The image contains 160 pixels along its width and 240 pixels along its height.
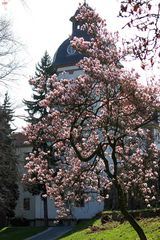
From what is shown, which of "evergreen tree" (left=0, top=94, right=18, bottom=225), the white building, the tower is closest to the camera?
"evergreen tree" (left=0, top=94, right=18, bottom=225)

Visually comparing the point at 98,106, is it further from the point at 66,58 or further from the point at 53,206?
the point at 53,206

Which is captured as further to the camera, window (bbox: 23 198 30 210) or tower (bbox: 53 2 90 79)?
window (bbox: 23 198 30 210)

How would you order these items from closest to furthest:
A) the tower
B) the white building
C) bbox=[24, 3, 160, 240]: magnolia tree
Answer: bbox=[24, 3, 160, 240]: magnolia tree, the white building, the tower

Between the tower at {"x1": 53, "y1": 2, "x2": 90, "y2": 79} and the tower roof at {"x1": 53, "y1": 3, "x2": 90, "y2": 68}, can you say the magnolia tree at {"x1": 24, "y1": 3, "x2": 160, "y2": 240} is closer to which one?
the tower at {"x1": 53, "y1": 2, "x2": 90, "y2": 79}

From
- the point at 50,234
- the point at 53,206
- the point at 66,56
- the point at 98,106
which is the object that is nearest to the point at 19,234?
Result: the point at 50,234

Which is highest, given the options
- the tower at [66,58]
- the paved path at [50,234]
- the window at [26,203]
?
the tower at [66,58]

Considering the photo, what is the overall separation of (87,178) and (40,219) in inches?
1332

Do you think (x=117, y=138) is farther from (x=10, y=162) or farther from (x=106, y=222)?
(x=106, y=222)

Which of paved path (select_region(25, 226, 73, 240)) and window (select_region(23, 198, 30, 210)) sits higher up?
window (select_region(23, 198, 30, 210))

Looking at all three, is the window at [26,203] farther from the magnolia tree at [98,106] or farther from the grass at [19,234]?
the magnolia tree at [98,106]

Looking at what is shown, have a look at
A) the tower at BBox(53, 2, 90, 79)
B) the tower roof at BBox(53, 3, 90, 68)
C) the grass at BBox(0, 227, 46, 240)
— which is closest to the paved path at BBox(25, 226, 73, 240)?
the grass at BBox(0, 227, 46, 240)

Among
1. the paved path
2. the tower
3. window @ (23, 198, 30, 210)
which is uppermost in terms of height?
the tower

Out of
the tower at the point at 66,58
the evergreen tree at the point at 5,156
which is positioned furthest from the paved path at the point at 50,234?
the tower at the point at 66,58

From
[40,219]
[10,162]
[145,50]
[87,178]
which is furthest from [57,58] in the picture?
[145,50]
